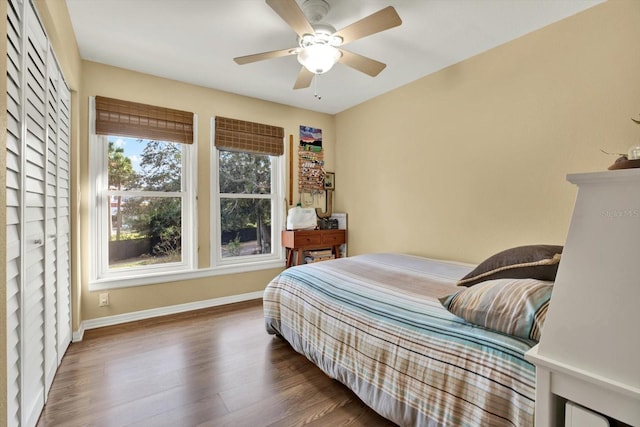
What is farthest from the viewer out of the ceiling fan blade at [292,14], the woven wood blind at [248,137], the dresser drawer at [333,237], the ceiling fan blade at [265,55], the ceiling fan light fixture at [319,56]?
the dresser drawer at [333,237]

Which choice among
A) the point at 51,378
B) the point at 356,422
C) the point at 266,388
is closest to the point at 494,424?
the point at 356,422

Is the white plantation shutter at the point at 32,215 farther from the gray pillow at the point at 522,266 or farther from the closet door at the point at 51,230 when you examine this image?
the gray pillow at the point at 522,266

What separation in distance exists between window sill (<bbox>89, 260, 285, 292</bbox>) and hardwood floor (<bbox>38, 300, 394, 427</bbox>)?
41cm

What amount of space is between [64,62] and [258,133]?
6.17 feet

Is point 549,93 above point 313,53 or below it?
below

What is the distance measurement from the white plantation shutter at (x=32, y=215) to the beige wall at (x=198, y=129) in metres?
0.70

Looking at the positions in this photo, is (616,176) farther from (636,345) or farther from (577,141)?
(577,141)

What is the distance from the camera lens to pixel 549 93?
2.21 metres

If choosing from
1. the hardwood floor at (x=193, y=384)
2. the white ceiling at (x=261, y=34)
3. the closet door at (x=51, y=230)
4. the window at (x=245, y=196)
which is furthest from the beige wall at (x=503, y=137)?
the closet door at (x=51, y=230)

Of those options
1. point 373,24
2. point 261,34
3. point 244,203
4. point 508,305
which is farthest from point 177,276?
point 508,305

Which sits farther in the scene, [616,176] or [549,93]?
[549,93]

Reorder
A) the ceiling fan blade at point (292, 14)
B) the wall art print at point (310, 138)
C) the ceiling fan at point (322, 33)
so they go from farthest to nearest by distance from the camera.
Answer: the wall art print at point (310, 138)
the ceiling fan at point (322, 33)
the ceiling fan blade at point (292, 14)

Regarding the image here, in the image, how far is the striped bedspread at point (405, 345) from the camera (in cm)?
108

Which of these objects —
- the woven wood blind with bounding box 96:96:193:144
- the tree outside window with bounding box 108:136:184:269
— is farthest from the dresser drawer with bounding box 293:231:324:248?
the woven wood blind with bounding box 96:96:193:144
